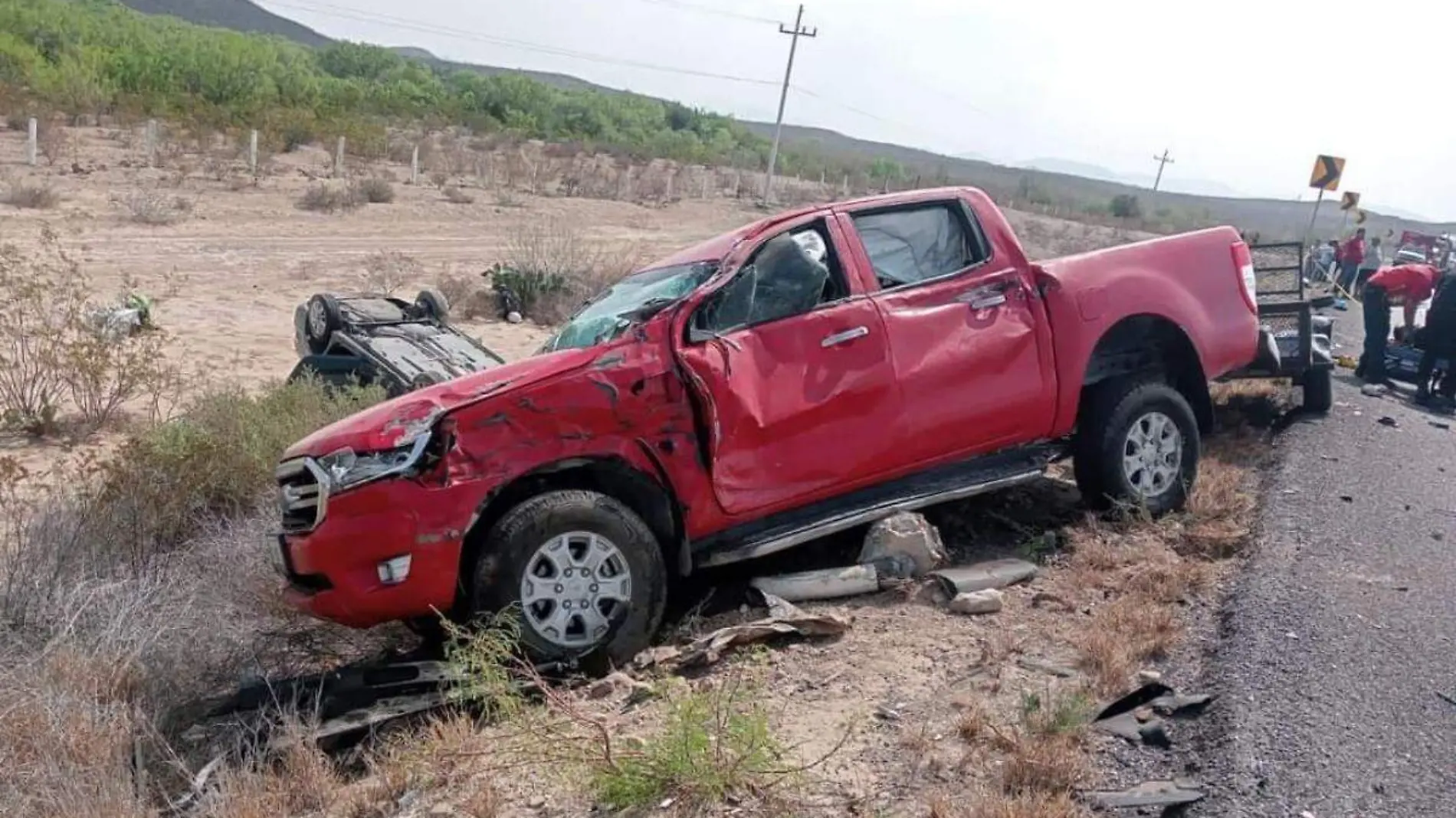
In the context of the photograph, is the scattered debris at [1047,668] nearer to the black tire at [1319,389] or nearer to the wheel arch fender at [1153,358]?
the wheel arch fender at [1153,358]

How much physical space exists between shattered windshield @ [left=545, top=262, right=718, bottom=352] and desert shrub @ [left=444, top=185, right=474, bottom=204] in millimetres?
24818

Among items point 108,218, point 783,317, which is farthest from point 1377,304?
point 108,218

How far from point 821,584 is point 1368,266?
2423 centimetres

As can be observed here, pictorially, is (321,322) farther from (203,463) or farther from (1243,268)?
(1243,268)

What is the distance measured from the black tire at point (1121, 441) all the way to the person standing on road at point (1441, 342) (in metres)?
6.76

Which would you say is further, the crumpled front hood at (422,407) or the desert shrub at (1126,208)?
the desert shrub at (1126,208)

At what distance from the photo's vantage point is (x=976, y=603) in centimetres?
570

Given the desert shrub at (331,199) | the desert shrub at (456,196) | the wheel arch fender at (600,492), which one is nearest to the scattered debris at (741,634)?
the wheel arch fender at (600,492)

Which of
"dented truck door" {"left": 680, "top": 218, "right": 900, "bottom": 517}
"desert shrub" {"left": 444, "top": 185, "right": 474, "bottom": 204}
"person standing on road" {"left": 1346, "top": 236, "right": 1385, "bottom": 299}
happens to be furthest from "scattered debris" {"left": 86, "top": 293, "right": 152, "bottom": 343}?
"person standing on road" {"left": 1346, "top": 236, "right": 1385, "bottom": 299}

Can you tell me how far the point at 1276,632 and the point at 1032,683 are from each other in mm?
1194

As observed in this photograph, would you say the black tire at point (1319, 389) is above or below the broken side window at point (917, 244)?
below

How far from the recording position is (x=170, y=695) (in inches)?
199

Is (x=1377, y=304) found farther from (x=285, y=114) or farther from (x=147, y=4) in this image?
(x=147, y=4)

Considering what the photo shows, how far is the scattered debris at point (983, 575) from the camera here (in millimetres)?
5863
